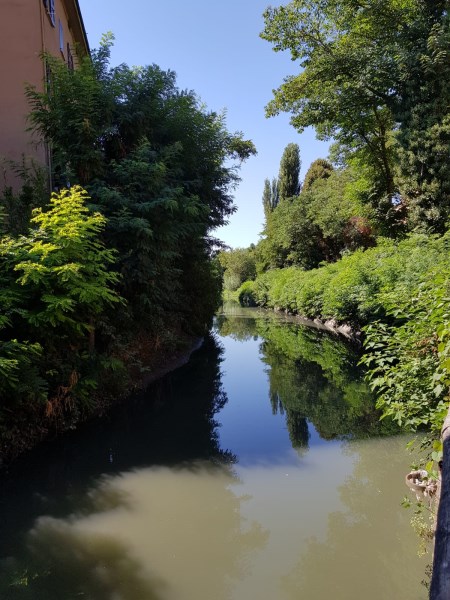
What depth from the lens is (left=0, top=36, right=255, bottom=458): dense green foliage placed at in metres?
6.14

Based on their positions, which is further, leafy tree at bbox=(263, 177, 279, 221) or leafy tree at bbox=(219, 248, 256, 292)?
leafy tree at bbox=(219, 248, 256, 292)

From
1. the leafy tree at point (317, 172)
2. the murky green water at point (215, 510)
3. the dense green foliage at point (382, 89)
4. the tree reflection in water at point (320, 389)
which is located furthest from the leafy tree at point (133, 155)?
the leafy tree at point (317, 172)

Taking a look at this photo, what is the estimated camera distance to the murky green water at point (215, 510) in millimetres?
3768

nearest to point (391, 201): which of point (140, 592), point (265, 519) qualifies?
point (265, 519)

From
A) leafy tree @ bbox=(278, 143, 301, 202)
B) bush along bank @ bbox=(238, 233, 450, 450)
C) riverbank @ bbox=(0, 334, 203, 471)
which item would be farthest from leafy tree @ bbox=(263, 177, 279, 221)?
riverbank @ bbox=(0, 334, 203, 471)

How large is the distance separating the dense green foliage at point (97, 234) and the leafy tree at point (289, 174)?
34926 millimetres

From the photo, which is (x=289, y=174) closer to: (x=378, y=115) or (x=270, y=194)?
(x=270, y=194)

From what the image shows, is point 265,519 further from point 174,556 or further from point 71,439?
Result: point 71,439

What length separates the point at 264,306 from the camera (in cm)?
4447

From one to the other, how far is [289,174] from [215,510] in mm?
45924

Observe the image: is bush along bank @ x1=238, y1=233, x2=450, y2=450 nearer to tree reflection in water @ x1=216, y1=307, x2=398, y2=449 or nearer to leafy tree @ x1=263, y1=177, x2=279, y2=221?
tree reflection in water @ x1=216, y1=307, x2=398, y2=449

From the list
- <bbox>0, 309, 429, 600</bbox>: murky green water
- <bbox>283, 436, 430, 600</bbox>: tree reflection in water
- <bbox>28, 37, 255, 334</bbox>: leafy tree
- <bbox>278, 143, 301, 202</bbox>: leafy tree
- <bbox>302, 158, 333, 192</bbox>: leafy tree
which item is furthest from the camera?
<bbox>278, 143, 301, 202</bbox>: leafy tree

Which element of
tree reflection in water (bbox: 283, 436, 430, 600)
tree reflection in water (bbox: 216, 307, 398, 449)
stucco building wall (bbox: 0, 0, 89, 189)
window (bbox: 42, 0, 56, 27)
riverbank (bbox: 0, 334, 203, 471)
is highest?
window (bbox: 42, 0, 56, 27)

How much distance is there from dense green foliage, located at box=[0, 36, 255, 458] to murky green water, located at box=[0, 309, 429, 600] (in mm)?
1203
